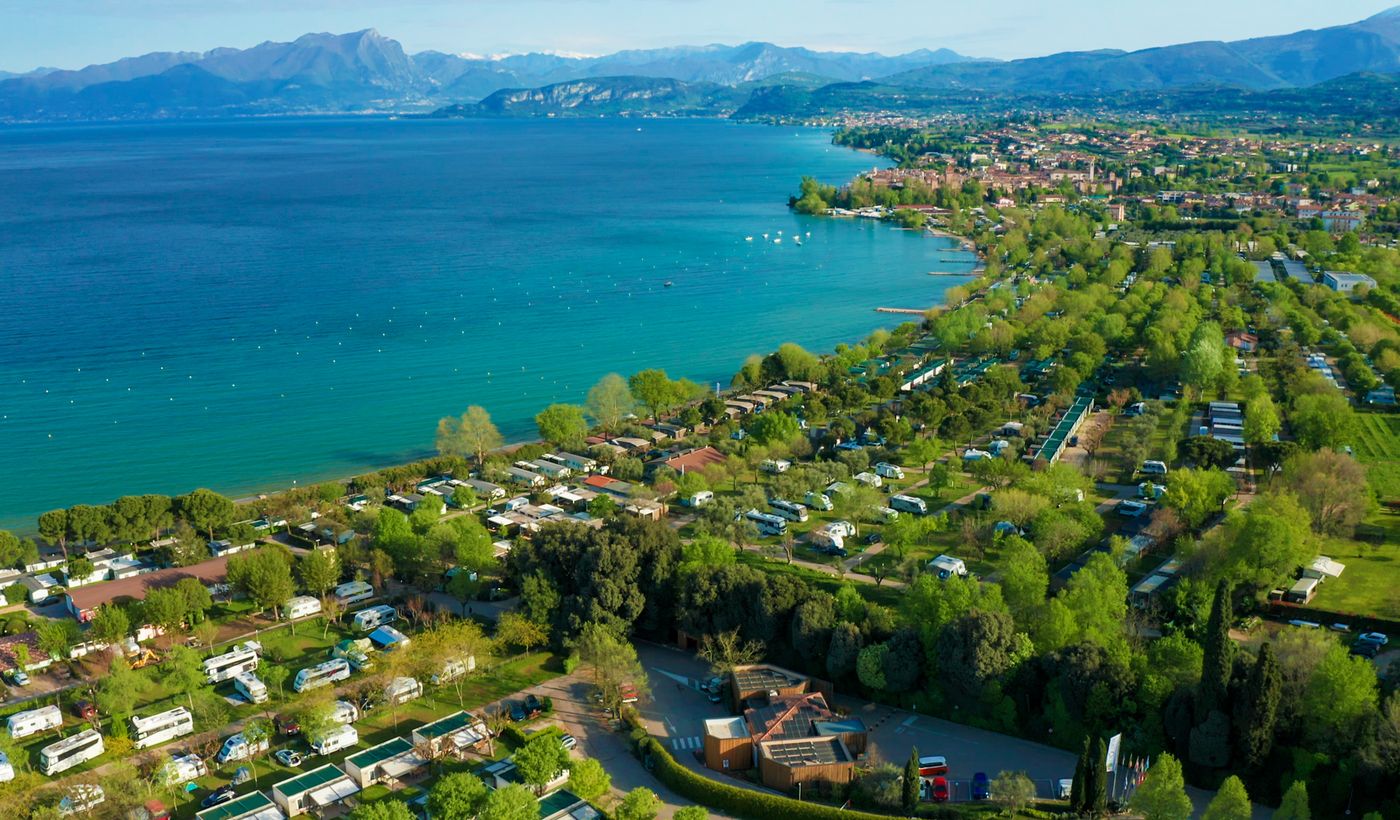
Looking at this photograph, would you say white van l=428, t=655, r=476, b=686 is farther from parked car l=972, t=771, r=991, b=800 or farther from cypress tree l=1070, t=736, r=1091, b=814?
cypress tree l=1070, t=736, r=1091, b=814

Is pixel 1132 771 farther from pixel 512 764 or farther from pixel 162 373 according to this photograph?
pixel 162 373

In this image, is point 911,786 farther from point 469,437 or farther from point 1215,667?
point 469,437

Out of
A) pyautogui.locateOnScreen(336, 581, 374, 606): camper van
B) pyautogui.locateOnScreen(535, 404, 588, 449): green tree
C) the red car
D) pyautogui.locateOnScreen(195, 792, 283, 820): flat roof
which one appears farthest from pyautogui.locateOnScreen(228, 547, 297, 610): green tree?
the red car

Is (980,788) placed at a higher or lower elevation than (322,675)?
lower

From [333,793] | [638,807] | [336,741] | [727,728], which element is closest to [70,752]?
[336,741]

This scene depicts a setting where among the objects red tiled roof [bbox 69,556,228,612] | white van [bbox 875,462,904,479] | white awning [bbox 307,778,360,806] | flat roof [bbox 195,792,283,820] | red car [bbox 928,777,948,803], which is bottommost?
red car [bbox 928,777,948,803]

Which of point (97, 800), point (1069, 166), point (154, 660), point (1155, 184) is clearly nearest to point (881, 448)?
point (154, 660)

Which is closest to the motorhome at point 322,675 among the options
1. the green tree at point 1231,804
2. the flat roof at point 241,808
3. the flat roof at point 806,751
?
the flat roof at point 241,808
